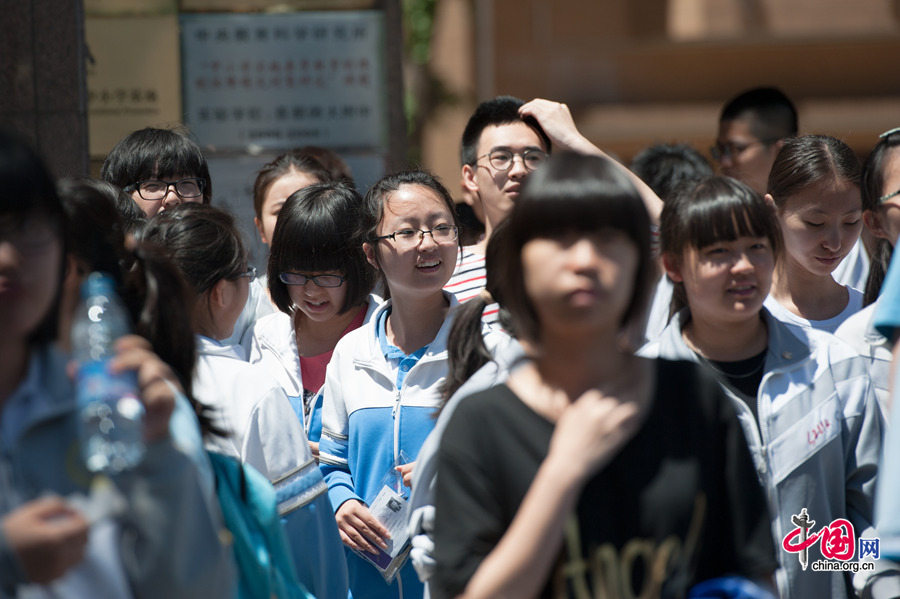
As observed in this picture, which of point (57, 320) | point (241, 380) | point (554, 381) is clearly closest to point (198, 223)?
point (241, 380)

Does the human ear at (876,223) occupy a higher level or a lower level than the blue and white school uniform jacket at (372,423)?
higher

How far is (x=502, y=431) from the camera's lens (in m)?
1.93

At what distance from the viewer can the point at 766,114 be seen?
5645 millimetres

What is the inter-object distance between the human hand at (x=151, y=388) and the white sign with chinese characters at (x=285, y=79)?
15.7 feet

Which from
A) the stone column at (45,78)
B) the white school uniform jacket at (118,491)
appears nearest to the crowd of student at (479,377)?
the white school uniform jacket at (118,491)

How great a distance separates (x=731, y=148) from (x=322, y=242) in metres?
2.51

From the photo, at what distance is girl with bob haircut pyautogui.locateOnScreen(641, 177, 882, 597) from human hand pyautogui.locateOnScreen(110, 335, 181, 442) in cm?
156

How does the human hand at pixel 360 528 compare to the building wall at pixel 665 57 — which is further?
the building wall at pixel 665 57

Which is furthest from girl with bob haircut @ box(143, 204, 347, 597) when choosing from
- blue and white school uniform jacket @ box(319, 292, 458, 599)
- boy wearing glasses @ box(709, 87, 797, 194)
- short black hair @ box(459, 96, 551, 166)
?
boy wearing glasses @ box(709, 87, 797, 194)

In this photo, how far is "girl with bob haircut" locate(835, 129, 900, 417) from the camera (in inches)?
129

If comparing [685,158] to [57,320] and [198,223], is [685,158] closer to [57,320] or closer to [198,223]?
[198,223]

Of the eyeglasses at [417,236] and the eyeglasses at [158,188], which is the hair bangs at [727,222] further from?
the eyeglasses at [158,188]

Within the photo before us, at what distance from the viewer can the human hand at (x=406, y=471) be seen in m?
3.31

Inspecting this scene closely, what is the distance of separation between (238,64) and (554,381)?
197 inches
